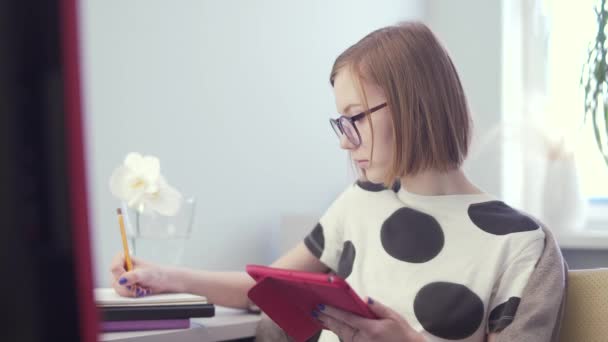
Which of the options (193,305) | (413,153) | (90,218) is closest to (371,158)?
(413,153)

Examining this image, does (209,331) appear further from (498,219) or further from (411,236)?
(498,219)

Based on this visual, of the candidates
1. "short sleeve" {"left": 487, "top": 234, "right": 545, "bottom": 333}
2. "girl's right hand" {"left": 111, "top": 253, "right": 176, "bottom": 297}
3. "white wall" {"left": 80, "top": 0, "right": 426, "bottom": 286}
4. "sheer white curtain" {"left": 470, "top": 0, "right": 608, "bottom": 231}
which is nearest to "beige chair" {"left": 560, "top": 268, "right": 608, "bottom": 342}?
"short sleeve" {"left": 487, "top": 234, "right": 545, "bottom": 333}

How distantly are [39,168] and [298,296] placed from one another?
0.70m

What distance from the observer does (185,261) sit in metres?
1.62

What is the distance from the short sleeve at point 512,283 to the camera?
3.52ft

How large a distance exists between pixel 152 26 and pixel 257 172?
0.48m

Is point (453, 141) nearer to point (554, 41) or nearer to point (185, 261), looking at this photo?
point (185, 261)

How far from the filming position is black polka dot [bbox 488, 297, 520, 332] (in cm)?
107

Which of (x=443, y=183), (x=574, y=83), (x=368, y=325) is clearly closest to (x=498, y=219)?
(x=443, y=183)

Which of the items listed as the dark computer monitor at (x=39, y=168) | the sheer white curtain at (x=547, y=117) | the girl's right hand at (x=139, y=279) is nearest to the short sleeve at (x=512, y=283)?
the girl's right hand at (x=139, y=279)

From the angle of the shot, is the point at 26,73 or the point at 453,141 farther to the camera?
the point at 453,141

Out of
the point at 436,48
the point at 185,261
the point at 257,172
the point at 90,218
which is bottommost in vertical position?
the point at 185,261

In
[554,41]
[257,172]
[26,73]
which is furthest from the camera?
[554,41]

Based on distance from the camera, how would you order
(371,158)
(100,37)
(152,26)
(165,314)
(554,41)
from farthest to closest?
(554,41) → (152,26) → (100,37) → (371,158) → (165,314)
